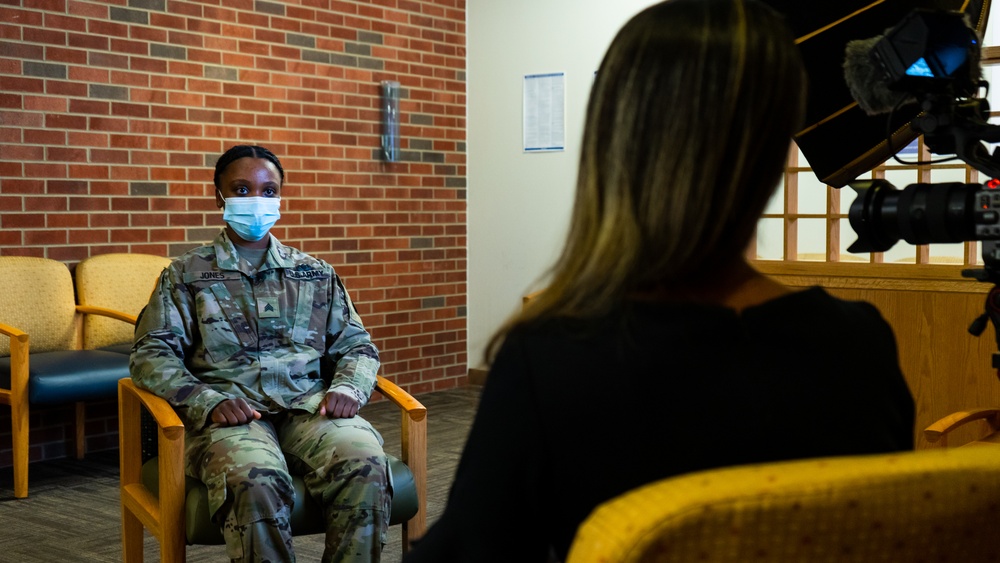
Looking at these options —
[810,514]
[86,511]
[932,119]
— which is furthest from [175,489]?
[810,514]

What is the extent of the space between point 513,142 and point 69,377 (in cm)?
305

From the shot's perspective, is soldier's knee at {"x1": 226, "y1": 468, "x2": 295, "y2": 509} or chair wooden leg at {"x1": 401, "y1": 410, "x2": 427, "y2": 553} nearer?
soldier's knee at {"x1": 226, "y1": 468, "x2": 295, "y2": 509}

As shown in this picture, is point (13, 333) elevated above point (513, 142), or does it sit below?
below

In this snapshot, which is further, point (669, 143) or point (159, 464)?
point (159, 464)

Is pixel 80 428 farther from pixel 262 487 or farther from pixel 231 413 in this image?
pixel 262 487

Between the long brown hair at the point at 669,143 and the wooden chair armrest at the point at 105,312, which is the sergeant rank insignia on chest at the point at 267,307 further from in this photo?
the long brown hair at the point at 669,143

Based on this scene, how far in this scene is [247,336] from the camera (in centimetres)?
271

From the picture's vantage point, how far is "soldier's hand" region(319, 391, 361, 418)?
2.64 m

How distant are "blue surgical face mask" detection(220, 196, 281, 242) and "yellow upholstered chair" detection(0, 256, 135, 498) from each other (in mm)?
1312

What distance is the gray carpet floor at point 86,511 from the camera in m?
3.32

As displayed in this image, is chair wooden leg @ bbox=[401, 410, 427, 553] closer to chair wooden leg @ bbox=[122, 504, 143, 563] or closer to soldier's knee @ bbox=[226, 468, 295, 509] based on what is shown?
soldier's knee @ bbox=[226, 468, 295, 509]

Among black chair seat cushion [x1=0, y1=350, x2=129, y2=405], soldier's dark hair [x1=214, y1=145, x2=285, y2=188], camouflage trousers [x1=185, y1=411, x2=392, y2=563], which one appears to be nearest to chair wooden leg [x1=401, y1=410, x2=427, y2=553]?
camouflage trousers [x1=185, y1=411, x2=392, y2=563]

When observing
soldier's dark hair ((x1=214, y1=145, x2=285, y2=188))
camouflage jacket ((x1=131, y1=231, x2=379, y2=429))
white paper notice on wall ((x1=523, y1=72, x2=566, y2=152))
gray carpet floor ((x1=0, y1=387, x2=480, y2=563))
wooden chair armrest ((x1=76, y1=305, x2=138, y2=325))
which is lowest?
gray carpet floor ((x1=0, y1=387, x2=480, y2=563))

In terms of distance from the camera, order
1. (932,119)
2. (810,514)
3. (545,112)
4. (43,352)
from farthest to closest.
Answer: (545,112)
(43,352)
(932,119)
(810,514)
